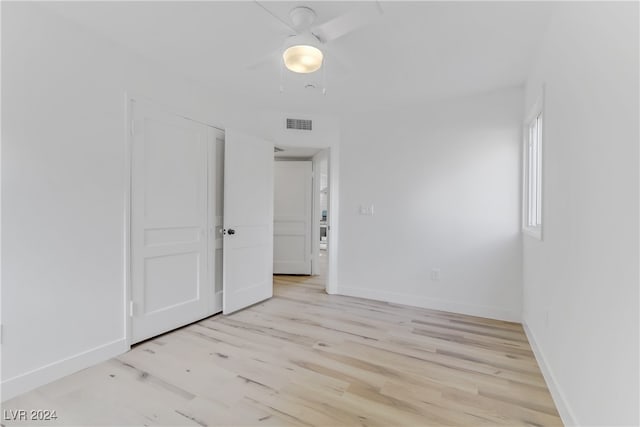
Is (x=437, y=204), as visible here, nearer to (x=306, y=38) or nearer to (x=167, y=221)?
(x=306, y=38)

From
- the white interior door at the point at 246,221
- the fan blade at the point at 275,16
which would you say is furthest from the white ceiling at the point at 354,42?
the white interior door at the point at 246,221

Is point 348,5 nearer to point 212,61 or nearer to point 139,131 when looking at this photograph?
point 212,61

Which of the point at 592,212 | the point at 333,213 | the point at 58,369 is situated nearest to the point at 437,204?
the point at 333,213

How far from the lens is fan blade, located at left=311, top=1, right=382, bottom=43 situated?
4.91 ft

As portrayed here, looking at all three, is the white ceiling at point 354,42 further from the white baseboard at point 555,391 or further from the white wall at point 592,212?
the white baseboard at point 555,391

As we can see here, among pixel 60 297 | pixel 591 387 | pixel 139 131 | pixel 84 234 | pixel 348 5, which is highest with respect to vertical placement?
pixel 348 5

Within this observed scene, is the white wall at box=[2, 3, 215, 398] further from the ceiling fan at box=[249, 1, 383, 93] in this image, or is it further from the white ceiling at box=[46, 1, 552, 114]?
the ceiling fan at box=[249, 1, 383, 93]

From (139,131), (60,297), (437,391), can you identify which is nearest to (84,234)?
(60,297)

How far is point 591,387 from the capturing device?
4.35 ft

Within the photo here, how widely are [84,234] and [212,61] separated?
1.67 metres

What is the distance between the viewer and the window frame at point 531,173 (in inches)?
105

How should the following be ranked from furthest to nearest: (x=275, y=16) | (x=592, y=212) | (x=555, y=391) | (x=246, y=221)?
(x=246, y=221), (x=275, y=16), (x=555, y=391), (x=592, y=212)

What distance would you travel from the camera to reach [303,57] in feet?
6.03

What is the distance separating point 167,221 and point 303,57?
6.06ft
